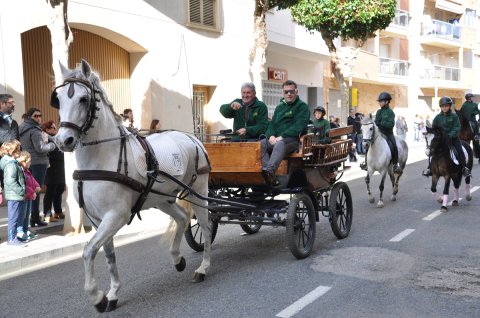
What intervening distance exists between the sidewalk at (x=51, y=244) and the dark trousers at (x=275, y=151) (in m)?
3.01

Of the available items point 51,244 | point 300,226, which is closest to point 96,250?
point 300,226

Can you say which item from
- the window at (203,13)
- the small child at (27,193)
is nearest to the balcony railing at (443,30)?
the window at (203,13)

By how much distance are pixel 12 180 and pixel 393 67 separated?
1336 inches

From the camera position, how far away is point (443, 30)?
4397 centimetres

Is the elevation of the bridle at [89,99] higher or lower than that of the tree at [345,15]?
lower

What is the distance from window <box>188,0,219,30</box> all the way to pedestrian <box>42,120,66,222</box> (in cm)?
885

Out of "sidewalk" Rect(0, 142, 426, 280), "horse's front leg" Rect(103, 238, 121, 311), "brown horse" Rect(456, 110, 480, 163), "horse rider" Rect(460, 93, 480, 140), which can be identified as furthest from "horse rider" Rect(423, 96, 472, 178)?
"horse's front leg" Rect(103, 238, 121, 311)

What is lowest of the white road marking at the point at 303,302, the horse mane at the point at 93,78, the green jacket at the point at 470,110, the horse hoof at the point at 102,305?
the white road marking at the point at 303,302

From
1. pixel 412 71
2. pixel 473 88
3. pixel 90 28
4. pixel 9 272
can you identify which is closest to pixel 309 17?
pixel 90 28

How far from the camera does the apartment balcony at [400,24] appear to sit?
126 feet

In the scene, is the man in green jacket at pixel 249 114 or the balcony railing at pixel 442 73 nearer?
the man in green jacket at pixel 249 114

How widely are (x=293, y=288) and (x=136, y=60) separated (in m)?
12.3

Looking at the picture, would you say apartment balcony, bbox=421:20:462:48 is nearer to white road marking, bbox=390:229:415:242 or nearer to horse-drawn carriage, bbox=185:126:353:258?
white road marking, bbox=390:229:415:242

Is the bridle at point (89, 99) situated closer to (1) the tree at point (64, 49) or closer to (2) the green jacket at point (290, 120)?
(2) the green jacket at point (290, 120)
